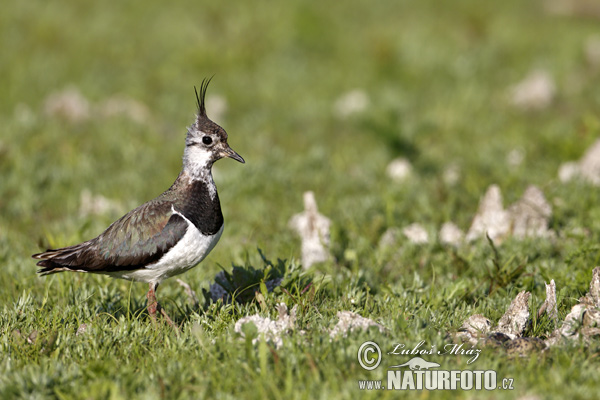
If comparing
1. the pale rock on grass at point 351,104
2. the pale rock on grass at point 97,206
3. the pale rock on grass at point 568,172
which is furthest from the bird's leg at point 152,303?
the pale rock on grass at point 351,104

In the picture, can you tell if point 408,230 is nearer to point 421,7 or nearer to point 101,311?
point 101,311

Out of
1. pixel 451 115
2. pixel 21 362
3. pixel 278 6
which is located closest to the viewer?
pixel 21 362

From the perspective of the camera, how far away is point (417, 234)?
6867mm

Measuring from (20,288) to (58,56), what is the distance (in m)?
8.10

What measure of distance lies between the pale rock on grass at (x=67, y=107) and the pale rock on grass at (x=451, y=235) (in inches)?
262

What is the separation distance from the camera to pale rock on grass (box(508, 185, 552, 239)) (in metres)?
6.74

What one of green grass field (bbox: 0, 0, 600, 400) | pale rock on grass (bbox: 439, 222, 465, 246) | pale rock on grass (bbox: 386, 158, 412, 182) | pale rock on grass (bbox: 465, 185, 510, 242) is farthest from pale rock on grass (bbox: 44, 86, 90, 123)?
pale rock on grass (bbox: 465, 185, 510, 242)

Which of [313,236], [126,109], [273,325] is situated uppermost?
[126,109]

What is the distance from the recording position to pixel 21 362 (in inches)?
171

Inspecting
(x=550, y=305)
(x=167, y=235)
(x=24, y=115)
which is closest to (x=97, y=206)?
(x=24, y=115)

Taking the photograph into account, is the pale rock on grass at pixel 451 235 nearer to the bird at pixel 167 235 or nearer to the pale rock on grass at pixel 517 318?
the pale rock on grass at pixel 517 318

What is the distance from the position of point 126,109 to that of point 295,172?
3.64 m

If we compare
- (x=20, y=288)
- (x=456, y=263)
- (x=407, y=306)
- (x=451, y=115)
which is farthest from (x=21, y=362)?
(x=451, y=115)

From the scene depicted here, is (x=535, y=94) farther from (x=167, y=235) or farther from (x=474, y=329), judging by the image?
(x=167, y=235)
